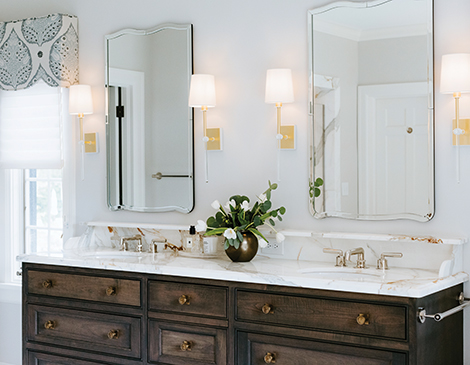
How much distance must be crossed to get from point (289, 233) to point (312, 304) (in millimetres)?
538

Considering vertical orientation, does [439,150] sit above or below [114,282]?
above

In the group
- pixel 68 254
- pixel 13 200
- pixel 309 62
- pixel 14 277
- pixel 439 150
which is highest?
pixel 309 62

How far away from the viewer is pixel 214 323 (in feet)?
8.35

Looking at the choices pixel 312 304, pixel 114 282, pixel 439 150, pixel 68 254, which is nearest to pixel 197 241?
pixel 114 282

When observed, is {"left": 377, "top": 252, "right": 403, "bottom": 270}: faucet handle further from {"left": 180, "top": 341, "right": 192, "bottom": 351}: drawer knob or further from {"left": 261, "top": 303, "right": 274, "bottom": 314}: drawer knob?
{"left": 180, "top": 341, "right": 192, "bottom": 351}: drawer knob

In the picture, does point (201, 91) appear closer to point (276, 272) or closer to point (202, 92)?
point (202, 92)

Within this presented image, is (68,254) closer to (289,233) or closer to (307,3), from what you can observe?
(289,233)

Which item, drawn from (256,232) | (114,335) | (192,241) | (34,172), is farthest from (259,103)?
(34,172)

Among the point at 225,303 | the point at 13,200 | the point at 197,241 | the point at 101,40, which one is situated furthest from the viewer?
the point at 13,200

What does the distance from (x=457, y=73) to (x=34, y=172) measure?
2.67m

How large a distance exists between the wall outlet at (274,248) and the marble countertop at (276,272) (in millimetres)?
40

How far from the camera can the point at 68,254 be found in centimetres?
312

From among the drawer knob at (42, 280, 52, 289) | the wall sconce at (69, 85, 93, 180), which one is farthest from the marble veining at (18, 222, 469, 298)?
the wall sconce at (69, 85, 93, 180)

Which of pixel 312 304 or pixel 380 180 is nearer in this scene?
pixel 312 304
